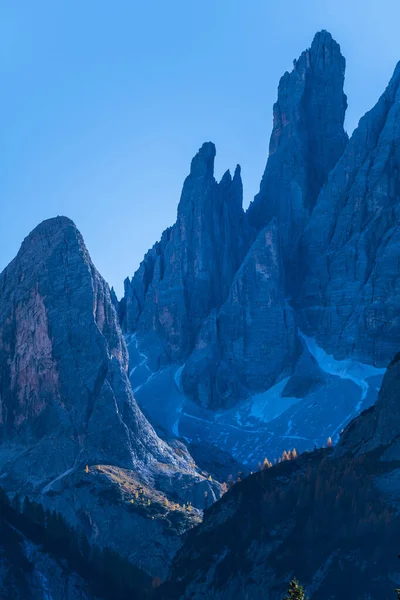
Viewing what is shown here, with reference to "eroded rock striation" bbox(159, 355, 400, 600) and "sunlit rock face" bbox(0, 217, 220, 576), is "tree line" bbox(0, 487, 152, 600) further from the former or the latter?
"sunlit rock face" bbox(0, 217, 220, 576)

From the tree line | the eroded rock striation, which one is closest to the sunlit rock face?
the tree line

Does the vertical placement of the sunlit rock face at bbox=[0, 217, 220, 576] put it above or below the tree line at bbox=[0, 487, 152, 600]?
above

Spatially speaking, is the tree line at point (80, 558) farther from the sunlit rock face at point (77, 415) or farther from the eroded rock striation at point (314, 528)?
the sunlit rock face at point (77, 415)

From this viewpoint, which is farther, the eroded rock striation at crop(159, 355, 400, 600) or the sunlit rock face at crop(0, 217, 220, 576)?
the sunlit rock face at crop(0, 217, 220, 576)

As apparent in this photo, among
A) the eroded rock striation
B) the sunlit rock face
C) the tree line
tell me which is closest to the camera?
the eroded rock striation

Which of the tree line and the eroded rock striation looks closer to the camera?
the eroded rock striation

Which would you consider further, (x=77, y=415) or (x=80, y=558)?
(x=77, y=415)

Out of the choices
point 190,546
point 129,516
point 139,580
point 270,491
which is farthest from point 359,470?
point 129,516

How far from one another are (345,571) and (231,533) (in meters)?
15.8

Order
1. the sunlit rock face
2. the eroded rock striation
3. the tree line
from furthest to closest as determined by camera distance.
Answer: the sunlit rock face, the tree line, the eroded rock striation

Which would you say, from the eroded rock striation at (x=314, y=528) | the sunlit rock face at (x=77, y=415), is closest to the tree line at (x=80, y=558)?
the eroded rock striation at (x=314, y=528)

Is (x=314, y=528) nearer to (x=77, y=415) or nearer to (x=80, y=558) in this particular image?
(x=80, y=558)

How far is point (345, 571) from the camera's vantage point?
276ft

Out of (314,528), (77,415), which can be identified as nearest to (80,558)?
(314,528)
